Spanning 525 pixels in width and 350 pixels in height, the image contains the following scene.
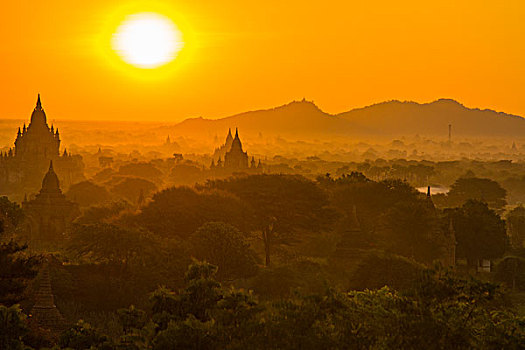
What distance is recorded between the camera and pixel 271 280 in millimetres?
44438

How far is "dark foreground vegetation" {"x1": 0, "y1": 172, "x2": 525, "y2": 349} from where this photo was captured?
74.6 feet

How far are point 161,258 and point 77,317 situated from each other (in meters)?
6.72

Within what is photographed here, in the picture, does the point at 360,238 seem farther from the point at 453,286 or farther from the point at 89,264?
the point at 453,286

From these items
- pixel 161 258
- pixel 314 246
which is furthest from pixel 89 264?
pixel 314 246

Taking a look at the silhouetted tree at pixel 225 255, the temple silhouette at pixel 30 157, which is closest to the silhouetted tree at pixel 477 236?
the silhouetted tree at pixel 225 255

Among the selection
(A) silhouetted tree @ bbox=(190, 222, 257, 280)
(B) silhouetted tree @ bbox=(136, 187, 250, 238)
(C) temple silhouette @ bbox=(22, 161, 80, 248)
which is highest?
(B) silhouetted tree @ bbox=(136, 187, 250, 238)

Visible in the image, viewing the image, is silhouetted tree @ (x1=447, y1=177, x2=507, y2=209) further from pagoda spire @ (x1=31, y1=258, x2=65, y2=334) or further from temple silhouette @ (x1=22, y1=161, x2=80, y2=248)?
pagoda spire @ (x1=31, y1=258, x2=65, y2=334)

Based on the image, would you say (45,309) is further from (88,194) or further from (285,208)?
(88,194)

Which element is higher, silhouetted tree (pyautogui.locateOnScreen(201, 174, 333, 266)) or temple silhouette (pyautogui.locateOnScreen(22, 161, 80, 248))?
silhouetted tree (pyautogui.locateOnScreen(201, 174, 333, 266))

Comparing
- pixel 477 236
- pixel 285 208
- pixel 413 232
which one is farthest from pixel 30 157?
pixel 477 236

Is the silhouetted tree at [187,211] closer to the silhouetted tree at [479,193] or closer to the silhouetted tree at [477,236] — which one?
the silhouetted tree at [477,236]

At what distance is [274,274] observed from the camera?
45531 millimetres

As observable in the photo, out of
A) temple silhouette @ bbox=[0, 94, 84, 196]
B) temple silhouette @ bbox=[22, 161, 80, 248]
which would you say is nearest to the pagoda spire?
temple silhouette @ bbox=[22, 161, 80, 248]

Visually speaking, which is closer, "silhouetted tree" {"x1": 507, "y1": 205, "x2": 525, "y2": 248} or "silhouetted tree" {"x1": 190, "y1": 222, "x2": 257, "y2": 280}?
"silhouetted tree" {"x1": 190, "y1": 222, "x2": 257, "y2": 280}
